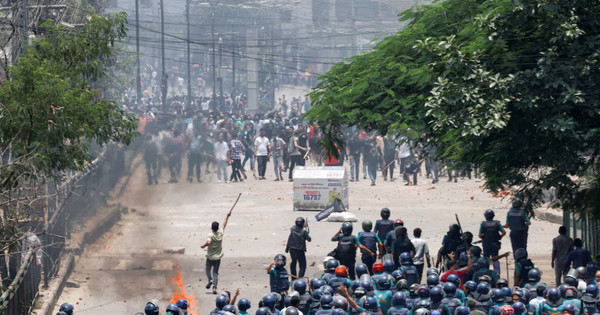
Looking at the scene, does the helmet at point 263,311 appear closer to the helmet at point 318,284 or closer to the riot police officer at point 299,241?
the helmet at point 318,284

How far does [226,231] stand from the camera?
21.3 metres

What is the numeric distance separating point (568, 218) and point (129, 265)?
8622 mm

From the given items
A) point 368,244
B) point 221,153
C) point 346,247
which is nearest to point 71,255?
point 346,247

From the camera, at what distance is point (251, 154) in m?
31.1

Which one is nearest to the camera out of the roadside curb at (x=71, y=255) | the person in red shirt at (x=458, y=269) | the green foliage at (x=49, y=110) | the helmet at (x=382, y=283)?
the green foliage at (x=49, y=110)

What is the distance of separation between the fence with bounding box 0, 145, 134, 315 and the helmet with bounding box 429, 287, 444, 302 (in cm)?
444

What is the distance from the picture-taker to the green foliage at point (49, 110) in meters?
11.2

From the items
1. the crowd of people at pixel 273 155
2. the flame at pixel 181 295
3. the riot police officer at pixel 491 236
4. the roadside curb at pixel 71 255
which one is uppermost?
the crowd of people at pixel 273 155

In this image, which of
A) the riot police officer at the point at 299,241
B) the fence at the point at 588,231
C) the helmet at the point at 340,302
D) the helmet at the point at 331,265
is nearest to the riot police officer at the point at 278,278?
the helmet at the point at 331,265

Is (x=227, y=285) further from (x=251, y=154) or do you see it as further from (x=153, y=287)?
(x=251, y=154)

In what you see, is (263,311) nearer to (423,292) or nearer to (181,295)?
(423,292)

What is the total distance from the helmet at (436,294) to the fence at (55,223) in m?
4.44

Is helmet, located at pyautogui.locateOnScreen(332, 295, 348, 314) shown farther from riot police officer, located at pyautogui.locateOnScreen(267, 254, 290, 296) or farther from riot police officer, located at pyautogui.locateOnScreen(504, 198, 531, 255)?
riot police officer, located at pyautogui.locateOnScreen(504, 198, 531, 255)

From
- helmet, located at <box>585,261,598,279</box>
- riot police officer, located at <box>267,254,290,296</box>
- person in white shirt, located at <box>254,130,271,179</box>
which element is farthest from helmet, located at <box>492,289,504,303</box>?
person in white shirt, located at <box>254,130,271,179</box>
